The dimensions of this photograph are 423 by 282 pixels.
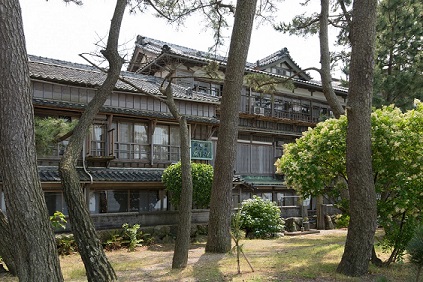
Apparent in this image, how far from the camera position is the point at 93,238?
27.5ft

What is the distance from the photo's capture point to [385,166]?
10.3 metres

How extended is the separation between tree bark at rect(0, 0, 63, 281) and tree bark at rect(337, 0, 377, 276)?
6103mm

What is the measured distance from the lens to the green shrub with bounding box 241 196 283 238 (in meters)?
19.8

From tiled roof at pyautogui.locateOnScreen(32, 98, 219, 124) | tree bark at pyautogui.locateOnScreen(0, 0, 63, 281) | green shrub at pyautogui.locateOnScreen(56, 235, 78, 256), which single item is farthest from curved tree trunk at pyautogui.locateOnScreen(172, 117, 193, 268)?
tiled roof at pyautogui.locateOnScreen(32, 98, 219, 124)

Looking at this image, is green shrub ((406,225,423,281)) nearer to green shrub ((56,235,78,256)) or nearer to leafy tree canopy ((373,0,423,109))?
green shrub ((56,235,78,256))

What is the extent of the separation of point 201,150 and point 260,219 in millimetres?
4971

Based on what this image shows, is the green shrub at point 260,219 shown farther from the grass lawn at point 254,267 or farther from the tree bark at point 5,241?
the tree bark at point 5,241

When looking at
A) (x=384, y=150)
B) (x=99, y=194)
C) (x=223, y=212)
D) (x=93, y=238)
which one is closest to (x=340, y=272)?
(x=384, y=150)

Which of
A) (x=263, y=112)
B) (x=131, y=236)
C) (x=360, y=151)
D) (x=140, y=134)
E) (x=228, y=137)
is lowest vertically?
(x=131, y=236)

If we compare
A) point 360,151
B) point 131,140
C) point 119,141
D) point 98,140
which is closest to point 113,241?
point 98,140

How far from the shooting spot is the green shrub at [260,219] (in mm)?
19750

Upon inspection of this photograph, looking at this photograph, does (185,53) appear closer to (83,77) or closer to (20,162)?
(83,77)

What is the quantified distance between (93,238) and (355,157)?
558 centimetres

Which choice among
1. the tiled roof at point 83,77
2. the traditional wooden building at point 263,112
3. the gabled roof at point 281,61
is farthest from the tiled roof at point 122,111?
the gabled roof at point 281,61
